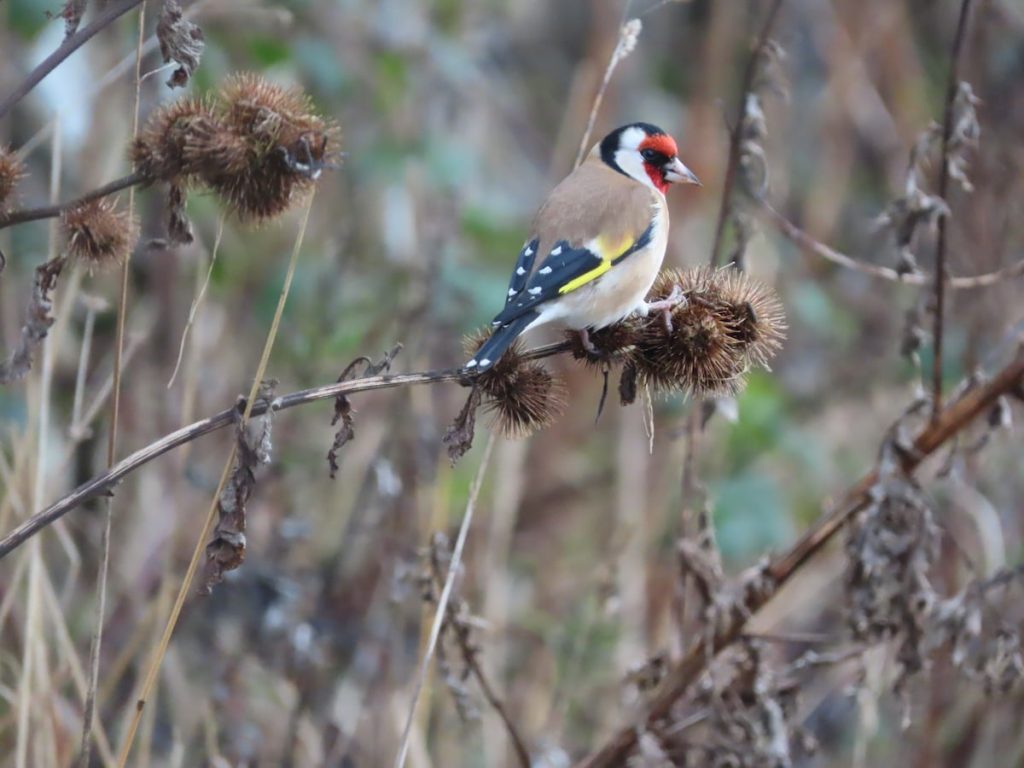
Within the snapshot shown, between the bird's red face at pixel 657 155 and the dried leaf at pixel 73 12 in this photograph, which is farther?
the bird's red face at pixel 657 155

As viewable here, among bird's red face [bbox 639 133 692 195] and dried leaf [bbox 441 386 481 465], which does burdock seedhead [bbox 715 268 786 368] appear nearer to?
dried leaf [bbox 441 386 481 465]

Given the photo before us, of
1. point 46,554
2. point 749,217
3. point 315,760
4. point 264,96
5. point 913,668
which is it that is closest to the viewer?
point 264,96

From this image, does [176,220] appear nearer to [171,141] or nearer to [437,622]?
[171,141]

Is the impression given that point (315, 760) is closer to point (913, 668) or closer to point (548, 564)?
point (913, 668)

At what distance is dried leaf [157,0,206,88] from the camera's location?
2111mm

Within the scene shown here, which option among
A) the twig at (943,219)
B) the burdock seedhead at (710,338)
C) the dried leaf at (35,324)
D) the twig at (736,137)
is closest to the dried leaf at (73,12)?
the dried leaf at (35,324)

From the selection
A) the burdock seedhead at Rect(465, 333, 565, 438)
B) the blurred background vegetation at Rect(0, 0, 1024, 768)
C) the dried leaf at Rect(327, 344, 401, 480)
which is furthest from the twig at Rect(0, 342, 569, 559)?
the blurred background vegetation at Rect(0, 0, 1024, 768)

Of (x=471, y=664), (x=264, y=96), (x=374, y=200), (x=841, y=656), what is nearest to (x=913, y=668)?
(x=841, y=656)

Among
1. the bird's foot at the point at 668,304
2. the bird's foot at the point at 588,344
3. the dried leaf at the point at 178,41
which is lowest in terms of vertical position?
the bird's foot at the point at 668,304

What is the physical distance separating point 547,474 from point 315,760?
8.59ft

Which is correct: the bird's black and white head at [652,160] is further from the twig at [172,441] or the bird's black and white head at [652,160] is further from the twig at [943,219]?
the twig at [172,441]

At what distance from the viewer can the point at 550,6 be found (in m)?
8.96

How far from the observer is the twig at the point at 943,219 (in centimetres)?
296

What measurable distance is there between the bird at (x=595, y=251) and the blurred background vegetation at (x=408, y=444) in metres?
0.40
